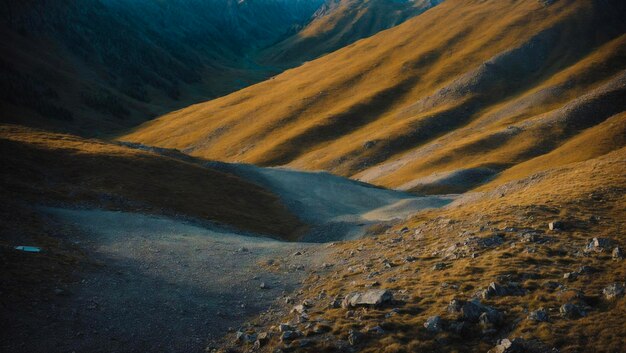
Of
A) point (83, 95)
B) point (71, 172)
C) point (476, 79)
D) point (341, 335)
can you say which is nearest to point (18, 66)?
point (83, 95)

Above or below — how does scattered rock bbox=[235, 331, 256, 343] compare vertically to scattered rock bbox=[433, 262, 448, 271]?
above

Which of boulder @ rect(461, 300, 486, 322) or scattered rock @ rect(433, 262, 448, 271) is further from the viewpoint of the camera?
scattered rock @ rect(433, 262, 448, 271)

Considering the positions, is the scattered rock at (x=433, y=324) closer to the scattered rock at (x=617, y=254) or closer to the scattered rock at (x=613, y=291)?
the scattered rock at (x=613, y=291)

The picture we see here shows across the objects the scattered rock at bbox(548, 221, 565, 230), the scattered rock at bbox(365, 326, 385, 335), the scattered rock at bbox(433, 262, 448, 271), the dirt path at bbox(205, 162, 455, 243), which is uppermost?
the scattered rock at bbox(365, 326, 385, 335)

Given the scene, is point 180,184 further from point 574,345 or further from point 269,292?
point 574,345

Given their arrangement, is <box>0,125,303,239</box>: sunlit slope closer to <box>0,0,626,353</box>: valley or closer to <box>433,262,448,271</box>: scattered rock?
<box>0,0,626,353</box>: valley

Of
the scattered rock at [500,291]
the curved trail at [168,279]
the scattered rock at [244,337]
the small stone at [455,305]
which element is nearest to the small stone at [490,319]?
the small stone at [455,305]

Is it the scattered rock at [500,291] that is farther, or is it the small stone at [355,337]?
the scattered rock at [500,291]

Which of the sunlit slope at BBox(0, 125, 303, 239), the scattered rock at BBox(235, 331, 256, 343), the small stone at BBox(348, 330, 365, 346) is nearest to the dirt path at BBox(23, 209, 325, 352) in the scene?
the scattered rock at BBox(235, 331, 256, 343)
